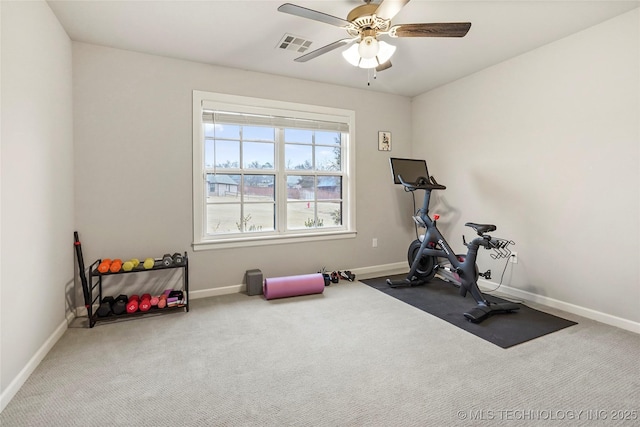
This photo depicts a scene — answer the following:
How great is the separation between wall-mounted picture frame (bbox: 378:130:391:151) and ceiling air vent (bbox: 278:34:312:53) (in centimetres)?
184

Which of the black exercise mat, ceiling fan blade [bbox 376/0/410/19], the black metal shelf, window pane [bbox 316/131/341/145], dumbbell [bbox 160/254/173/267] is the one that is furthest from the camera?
window pane [bbox 316/131/341/145]

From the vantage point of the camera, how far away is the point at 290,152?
4.11m

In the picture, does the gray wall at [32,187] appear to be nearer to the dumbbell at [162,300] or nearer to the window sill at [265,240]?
the dumbbell at [162,300]

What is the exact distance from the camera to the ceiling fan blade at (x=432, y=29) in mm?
2168

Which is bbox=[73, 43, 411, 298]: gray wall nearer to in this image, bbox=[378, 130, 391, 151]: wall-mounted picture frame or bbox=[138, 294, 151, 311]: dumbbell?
bbox=[138, 294, 151, 311]: dumbbell

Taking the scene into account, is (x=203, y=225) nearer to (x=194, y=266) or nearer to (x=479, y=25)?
(x=194, y=266)

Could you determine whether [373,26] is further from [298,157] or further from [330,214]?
[330,214]

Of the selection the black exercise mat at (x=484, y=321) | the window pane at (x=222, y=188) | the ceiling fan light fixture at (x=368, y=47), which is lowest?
the black exercise mat at (x=484, y=321)

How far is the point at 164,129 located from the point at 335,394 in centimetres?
302

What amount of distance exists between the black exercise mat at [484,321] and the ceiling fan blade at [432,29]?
7.59ft

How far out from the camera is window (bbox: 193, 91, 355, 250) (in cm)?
362

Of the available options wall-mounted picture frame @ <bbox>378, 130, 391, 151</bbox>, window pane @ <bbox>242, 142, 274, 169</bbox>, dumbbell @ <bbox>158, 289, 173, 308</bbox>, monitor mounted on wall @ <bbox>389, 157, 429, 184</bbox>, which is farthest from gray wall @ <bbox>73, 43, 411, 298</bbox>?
Answer: monitor mounted on wall @ <bbox>389, 157, 429, 184</bbox>

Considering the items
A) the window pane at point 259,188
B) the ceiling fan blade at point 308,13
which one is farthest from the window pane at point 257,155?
the ceiling fan blade at point 308,13

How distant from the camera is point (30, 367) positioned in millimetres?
2037
